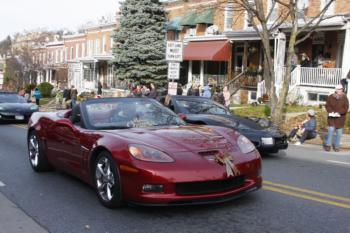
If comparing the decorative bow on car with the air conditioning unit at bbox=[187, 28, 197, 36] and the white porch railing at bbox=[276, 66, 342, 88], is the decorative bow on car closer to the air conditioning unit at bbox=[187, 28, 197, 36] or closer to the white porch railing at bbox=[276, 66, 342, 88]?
the white porch railing at bbox=[276, 66, 342, 88]

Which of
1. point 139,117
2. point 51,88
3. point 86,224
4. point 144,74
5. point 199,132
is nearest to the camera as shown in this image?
point 86,224

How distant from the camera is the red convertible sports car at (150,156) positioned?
5.20m

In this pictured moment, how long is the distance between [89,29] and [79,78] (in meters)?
5.66

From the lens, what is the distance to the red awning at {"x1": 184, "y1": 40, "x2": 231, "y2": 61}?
2934 cm

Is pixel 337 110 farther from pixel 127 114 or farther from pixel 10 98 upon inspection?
pixel 10 98

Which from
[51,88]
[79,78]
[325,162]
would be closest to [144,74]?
[51,88]

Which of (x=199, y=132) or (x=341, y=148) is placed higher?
(x=199, y=132)

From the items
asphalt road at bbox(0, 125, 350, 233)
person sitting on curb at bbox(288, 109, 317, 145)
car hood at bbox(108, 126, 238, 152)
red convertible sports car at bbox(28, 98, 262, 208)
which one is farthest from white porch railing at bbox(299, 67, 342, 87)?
car hood at bbox(108, 126, 238, 152)

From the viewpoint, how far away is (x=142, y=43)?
34.9 meters

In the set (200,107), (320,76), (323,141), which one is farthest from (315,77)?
(200,107)

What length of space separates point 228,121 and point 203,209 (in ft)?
17.0

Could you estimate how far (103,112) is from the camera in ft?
22.2

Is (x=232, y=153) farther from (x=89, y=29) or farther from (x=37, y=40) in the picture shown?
(x=37, y=40)

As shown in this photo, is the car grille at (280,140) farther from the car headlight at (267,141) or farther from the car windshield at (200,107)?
the car windshield at (200,107)
